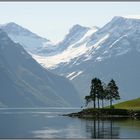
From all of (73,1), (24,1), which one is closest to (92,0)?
(73,1)

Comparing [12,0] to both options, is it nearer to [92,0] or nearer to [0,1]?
[0,1]

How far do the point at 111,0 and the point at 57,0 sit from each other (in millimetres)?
7476

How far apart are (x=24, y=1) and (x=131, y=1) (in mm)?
15145

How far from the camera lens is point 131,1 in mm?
77000

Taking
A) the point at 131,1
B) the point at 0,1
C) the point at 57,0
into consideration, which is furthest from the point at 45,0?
the point at 131,1

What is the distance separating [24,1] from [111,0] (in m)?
12.2

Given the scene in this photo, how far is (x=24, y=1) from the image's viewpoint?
76375 millimetres

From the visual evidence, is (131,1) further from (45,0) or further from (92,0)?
(45,0)

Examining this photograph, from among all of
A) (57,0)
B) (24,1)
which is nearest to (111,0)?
(57,0)

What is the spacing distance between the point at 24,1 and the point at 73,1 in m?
7.14

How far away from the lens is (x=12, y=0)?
249ft

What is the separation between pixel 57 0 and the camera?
245 ft

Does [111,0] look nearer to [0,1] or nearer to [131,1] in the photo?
[131,1]

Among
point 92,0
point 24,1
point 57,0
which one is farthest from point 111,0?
point 24,1
